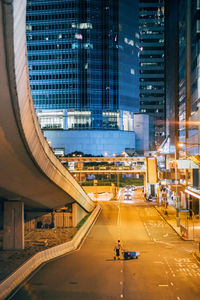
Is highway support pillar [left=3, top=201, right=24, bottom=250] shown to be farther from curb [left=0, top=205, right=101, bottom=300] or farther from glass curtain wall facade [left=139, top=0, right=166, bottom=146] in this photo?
glass curtain wall facade [left=139, top=0, right=166, bottom=146]

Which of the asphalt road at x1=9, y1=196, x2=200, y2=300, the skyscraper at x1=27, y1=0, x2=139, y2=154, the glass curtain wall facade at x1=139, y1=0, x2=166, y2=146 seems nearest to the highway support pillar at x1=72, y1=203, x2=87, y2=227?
the asphalt road at x1=9, y1=196, x2=200, y2=300

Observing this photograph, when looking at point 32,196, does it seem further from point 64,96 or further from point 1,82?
point 64,96

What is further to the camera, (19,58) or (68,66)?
(68,66)

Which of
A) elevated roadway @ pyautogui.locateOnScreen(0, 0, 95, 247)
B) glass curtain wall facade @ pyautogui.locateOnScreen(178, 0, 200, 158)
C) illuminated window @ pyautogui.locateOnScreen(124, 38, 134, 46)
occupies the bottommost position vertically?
elevated roadway @ pyautogui.locateOnScreen(0, 0, 95, 247)

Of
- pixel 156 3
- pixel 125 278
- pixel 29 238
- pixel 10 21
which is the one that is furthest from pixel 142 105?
pixel 10 21

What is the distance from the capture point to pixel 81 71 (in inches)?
4956

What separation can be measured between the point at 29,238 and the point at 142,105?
460ft

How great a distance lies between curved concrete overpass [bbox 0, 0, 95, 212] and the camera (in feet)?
35.9

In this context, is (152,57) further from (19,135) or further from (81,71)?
(19,135)

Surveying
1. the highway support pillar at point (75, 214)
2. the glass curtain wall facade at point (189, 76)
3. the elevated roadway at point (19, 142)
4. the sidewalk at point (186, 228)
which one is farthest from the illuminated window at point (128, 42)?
the elevated roadway at point (19, 142)

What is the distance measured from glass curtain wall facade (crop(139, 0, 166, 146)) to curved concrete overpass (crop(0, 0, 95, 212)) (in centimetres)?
14048

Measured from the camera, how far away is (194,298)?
19562 millimetres

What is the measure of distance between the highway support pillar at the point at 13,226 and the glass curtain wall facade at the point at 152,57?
143 metres

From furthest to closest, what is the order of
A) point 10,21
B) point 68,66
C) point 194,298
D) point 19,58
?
1. point 68,66
2. point 194,298
3. point 19,58
4. point 10,21
